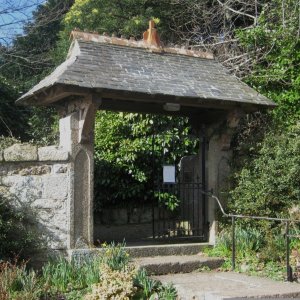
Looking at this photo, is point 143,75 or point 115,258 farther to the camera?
point 143,75

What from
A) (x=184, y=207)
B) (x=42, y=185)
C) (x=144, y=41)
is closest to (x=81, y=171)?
(x=42, y=185)

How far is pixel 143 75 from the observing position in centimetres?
867

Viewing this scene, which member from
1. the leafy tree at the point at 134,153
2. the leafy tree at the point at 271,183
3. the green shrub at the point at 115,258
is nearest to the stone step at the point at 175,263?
the green shrub at the point at 115,258

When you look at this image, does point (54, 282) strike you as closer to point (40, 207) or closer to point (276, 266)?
point (40, 207)

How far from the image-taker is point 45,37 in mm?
21203

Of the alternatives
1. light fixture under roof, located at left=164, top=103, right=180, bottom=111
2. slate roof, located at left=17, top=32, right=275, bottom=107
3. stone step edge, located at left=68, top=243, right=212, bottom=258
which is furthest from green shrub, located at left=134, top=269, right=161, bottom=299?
light fixture under roof, located at left=164, top=103, right=180, bottom=111

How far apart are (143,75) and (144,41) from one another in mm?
1305

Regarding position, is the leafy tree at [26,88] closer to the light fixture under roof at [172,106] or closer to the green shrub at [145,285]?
the light fixture under roof at [172,106]

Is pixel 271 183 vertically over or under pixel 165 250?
over

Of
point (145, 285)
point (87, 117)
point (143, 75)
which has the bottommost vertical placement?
point (145, 285)

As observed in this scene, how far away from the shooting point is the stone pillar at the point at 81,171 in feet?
25.7

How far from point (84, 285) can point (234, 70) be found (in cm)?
812

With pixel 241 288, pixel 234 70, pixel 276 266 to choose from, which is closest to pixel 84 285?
pixel 241 288

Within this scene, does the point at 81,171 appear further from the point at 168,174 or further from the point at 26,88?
the point at 26,88
